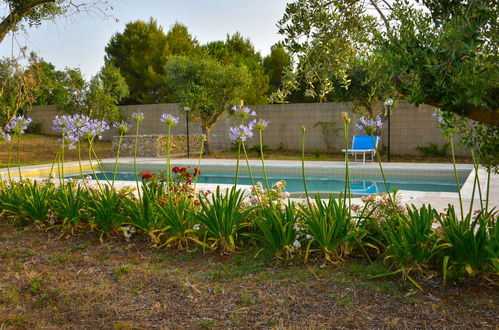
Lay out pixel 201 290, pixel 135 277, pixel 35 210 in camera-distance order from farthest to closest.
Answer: pixel 35 210 → pixel 135 277 → pixel 201 290

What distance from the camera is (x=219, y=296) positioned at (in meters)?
2.64

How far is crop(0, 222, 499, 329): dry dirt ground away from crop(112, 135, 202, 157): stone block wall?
11364 millimetres

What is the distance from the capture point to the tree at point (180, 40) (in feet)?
79.7

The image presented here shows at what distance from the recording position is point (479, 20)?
6.46ft

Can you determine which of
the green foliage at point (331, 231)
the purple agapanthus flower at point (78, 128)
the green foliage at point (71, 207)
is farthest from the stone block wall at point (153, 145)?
the green foliage at point (331, 231)

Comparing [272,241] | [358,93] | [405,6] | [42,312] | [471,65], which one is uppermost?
[358,93]

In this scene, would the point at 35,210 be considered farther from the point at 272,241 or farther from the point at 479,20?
the point at 479,20

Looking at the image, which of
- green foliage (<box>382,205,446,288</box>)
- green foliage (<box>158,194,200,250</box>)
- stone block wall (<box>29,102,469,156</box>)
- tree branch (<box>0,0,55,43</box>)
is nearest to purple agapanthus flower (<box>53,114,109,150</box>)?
green foliage (<box>158,194,200,250</box>)

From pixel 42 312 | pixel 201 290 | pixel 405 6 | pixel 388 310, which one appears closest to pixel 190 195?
pixel 201 290

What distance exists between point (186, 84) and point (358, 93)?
5004 millimetres

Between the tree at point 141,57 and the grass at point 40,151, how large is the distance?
6.00 m

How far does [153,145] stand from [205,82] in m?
2.72

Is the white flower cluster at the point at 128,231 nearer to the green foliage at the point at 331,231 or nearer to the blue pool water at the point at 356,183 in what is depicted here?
the green foliage at the point at 331,231

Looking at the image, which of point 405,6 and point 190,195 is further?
point 190,195
